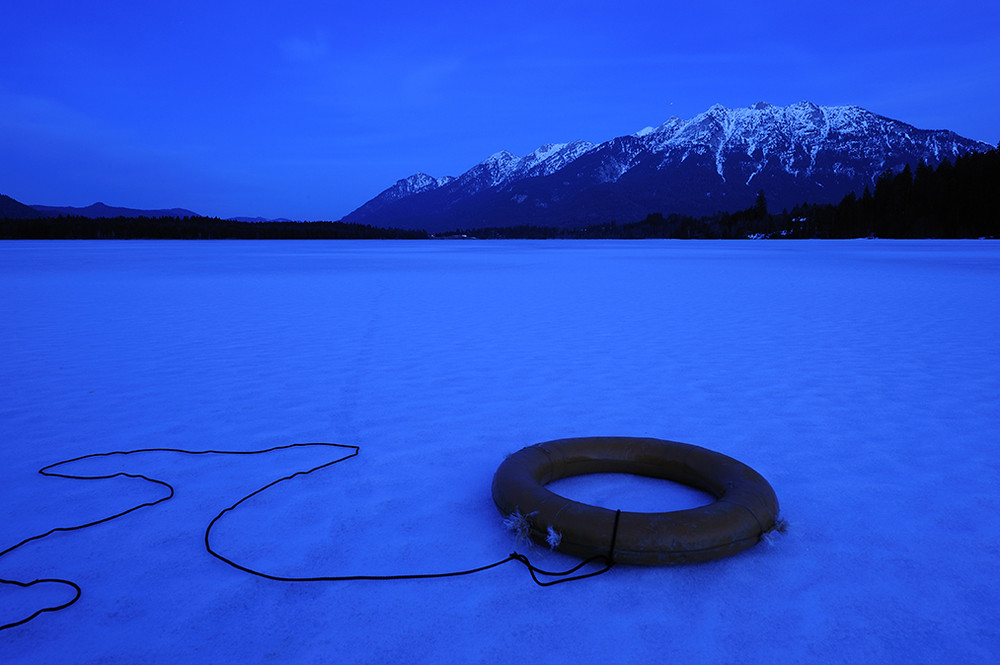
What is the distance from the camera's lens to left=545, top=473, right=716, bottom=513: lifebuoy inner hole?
10.3 feet

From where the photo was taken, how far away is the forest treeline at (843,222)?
53.7 m

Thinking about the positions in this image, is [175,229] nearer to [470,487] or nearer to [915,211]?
[470,487]

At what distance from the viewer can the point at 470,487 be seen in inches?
132

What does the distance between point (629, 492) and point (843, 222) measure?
247 feet

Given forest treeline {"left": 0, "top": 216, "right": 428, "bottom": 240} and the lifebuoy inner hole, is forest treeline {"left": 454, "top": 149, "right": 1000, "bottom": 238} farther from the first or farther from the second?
the lifebuoy inner hole

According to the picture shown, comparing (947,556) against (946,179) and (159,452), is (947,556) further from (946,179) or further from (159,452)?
(946,179)

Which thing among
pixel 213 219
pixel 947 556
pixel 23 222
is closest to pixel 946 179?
pixel 947 556

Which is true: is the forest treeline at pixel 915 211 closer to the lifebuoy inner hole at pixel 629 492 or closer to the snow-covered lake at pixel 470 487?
the snow-covered lake at pixel 470 487

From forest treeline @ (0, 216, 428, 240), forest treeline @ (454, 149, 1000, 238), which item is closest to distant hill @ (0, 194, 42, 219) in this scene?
forest treeline @ (0, 216, 428, 240)

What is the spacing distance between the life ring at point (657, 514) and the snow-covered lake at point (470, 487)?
114 millimetres

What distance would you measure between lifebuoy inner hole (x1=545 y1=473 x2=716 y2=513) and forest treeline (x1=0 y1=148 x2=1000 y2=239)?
65.4m

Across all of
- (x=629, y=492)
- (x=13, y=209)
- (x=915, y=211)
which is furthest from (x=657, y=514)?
(x=13, y=209)

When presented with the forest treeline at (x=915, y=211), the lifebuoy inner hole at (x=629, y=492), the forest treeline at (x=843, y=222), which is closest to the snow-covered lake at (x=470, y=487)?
the lifebuoy inner hole at (x=629, y=492)

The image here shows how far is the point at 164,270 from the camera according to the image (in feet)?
67.8
